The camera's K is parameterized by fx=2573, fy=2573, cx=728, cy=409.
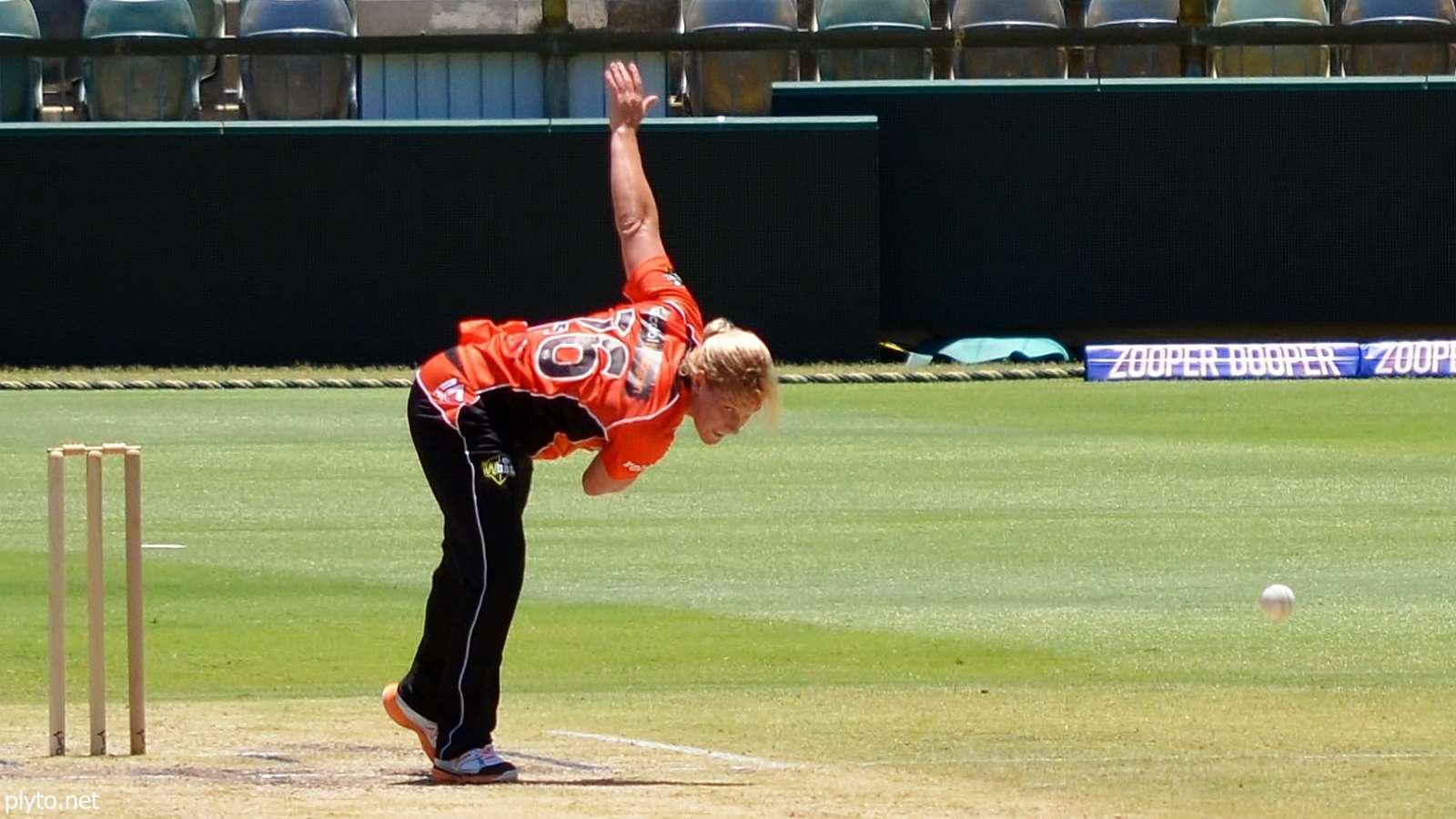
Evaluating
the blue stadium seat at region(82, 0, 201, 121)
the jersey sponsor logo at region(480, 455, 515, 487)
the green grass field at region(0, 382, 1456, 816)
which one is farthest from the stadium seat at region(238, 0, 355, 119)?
the jersey sponsor logo at region(480, 455, 515, 487)

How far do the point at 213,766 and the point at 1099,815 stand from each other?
2.58 meters

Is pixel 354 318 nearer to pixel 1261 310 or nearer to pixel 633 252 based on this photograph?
pixel 1261 310

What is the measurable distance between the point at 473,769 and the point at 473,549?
648mm

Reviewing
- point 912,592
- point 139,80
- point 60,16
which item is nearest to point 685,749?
point 912,592

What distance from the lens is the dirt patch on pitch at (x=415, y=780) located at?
6.64 meters

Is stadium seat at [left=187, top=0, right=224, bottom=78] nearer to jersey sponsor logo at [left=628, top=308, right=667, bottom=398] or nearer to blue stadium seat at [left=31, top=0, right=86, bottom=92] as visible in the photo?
blue stadium seat at [left=31, top=0, right=86, bottom=92]

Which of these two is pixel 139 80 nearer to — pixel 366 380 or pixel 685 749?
pixel 366 380

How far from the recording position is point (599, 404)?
6.73m

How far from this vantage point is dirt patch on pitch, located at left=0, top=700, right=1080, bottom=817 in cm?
664

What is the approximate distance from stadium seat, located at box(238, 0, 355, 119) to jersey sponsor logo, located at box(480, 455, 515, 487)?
24.6m

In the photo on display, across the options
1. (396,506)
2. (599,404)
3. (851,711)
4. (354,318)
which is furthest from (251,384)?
(599,404)

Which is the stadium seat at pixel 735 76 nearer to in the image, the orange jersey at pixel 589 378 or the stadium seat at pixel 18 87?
the stadium seat at pixel 18 87

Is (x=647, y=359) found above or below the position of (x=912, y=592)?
above

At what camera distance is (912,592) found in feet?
41.4
